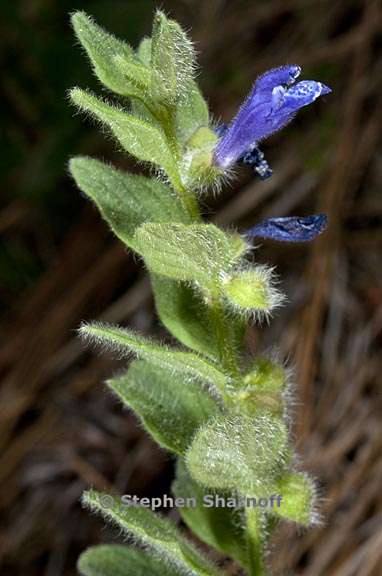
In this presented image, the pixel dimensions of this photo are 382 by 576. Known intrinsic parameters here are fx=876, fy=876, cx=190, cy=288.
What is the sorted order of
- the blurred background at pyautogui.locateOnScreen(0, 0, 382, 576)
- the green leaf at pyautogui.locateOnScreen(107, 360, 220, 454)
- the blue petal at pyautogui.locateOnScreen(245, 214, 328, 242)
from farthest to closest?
the blurred background at pyautogui.locateOnScreen(0, 0, 382, 576)
the green leaf at pyautogui.locateOnScreen(107, 360, 220, 454)
the blue petal at pyautogui.locateOnScreen(245, 214, 328, 242)

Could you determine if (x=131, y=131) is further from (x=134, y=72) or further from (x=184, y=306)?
(x=184, y=306)

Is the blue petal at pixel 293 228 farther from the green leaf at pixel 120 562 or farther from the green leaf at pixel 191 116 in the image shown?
the green leaf at pixel 120 562

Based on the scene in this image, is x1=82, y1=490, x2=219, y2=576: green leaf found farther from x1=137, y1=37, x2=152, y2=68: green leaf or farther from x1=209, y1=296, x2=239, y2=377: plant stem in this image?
x1=137, y1=37, x2=152, y2=68: green leaf

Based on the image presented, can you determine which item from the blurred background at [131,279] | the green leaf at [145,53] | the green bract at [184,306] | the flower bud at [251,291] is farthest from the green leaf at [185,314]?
the blurred background at [131,279]

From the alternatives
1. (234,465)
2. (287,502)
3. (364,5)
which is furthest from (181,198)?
(364,5)

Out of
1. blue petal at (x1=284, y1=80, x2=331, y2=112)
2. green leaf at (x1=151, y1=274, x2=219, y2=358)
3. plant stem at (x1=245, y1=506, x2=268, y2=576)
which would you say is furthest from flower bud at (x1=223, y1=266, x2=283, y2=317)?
plant stem at (x1=245, y1=506, x2=268, y2=576)

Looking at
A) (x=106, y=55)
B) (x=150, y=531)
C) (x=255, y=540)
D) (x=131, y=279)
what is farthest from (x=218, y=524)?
(x=131, y=279)
